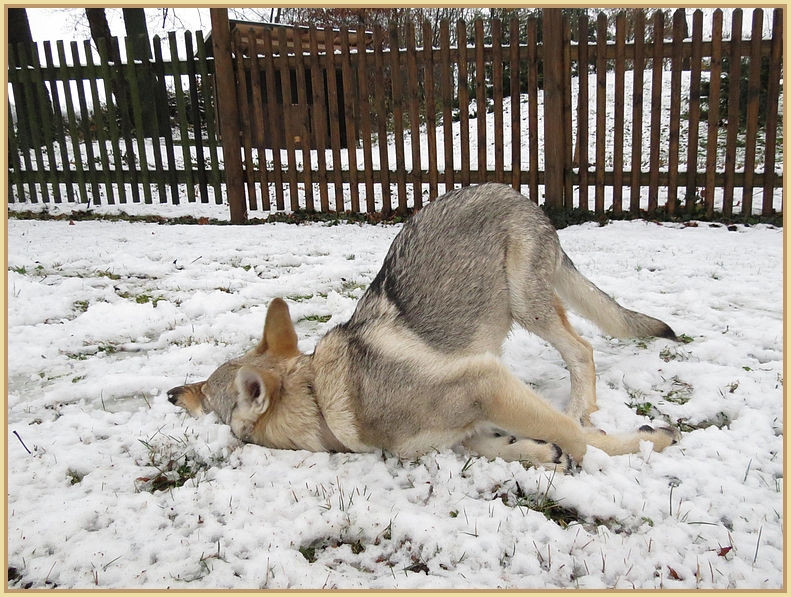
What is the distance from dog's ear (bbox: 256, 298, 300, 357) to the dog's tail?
1.78m

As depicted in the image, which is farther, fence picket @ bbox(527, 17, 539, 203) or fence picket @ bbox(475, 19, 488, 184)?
fence picket @ bbox(475, 19, 488, 184)

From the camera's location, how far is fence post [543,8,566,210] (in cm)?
723

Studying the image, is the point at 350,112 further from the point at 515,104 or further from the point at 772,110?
the point at 772,110

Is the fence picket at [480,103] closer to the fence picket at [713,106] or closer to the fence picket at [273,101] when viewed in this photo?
the fence picket at [273,101]

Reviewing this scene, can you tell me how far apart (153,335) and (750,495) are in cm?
370

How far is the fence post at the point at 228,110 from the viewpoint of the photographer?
319 inches

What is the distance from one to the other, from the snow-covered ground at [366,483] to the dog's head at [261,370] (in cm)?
10

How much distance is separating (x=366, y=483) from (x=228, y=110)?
7444mm

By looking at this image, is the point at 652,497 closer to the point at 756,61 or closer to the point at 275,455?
the point at 275,455

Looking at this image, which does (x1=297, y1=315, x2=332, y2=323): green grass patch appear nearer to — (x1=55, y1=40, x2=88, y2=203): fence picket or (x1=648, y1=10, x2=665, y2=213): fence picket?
(x1=648, y1=10, x2=665, y2=213): fence picket

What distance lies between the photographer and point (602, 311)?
346 centimetres

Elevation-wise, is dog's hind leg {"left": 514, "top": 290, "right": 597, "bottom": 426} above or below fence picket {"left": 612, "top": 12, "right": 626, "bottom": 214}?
below

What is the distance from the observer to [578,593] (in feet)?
5.67

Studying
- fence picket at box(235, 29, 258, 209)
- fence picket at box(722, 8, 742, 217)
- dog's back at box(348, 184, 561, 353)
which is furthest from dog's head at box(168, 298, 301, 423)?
fence picket at box(722, 8, 742, 217)
